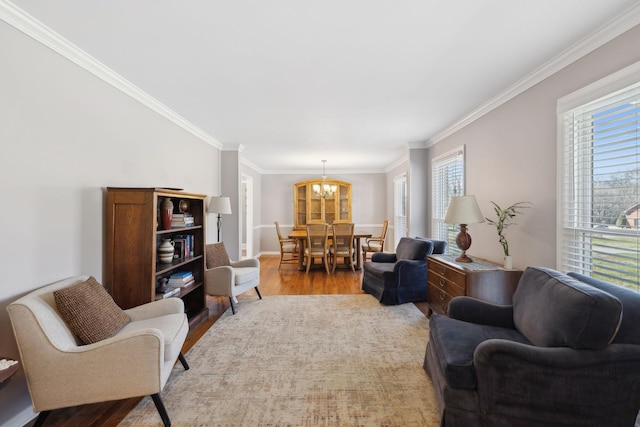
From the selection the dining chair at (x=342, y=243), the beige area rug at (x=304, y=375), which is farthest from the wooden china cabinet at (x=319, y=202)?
the beige area rug at (x=304, y=375)

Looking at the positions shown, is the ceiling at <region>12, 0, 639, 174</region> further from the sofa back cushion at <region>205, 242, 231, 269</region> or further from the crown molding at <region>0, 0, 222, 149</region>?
the sofa back cushion at <region>205, 242, 231, 269</region>

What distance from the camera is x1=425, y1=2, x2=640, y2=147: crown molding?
1729mm

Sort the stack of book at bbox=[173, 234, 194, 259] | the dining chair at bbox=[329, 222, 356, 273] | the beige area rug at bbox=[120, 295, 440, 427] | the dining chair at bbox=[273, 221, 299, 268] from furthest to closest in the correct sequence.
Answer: the dining chair at bbox=[273, 221, 299, 268] → the dining chair at bbox=[329, 222, 356, 273] → the stack of book at bbox=[173, 234, 194, 259] → the beige area rug at bbox=[120, 295, 440, 427]

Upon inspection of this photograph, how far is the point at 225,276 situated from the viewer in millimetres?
3520

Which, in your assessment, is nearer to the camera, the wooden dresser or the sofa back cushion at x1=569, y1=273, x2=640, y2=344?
the sofa back cushion at x1=569, y1=273, x2=640, y2=344

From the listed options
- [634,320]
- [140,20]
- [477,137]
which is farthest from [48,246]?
[477,137]

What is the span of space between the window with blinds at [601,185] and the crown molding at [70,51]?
11.9ft

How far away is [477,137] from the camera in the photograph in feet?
11.4

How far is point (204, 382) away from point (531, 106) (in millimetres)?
3568

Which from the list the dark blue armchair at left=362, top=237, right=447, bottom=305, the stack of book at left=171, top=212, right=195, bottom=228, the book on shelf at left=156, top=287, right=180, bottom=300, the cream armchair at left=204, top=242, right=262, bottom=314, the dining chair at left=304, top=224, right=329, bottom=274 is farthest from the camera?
the dining chair at left=304, top=224, right=329, bottom=274

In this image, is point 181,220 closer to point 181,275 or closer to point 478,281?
point 181,275

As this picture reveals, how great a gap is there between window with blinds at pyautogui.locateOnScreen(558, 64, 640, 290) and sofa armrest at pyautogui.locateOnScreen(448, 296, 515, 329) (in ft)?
2.16

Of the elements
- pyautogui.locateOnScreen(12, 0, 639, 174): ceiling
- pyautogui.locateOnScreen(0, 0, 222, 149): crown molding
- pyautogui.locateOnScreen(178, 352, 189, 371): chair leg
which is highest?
pyautogui.locateOnScreen(12, 0, 639, 174): ceiling

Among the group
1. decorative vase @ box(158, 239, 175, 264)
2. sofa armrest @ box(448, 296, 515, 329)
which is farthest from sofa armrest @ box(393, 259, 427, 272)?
decorative vase @ box(158, 239, 175, 264)
